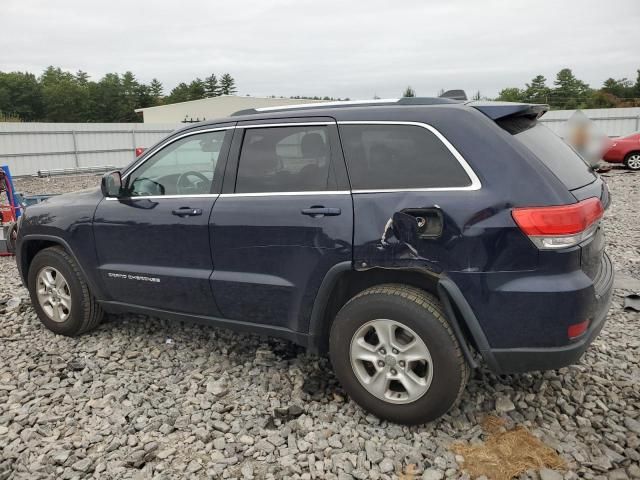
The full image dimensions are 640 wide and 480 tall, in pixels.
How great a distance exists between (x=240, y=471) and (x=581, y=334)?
6.34 ft

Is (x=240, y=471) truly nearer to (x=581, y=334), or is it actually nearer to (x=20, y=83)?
(x=581, y=334)

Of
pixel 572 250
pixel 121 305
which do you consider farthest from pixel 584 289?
pixel 121 305

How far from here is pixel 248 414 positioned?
3260 millimetres

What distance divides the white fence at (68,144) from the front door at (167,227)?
54.9ft

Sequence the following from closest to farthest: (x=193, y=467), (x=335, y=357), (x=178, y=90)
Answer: (x=193, y=467) < (x=335, y=357) < (x=178, y=90)

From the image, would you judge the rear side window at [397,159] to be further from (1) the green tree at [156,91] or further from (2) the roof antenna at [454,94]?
(1) the green tree at [156,91]

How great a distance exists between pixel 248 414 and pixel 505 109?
2.42m

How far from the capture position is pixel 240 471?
2732mm

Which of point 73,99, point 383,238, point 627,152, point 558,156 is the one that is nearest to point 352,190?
point 383,238

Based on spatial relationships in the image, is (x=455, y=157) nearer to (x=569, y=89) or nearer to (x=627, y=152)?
(x=627, y=152)

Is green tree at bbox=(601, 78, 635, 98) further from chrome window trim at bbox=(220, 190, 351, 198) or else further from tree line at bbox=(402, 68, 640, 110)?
chrome window trim at bbox=(220, 190, 351, 198)

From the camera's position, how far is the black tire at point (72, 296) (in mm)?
4227

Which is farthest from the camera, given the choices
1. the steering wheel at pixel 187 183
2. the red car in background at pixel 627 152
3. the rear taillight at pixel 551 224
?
the red car in background at pixel 627 152

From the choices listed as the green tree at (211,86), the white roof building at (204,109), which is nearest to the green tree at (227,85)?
the green tree at (211,86)
